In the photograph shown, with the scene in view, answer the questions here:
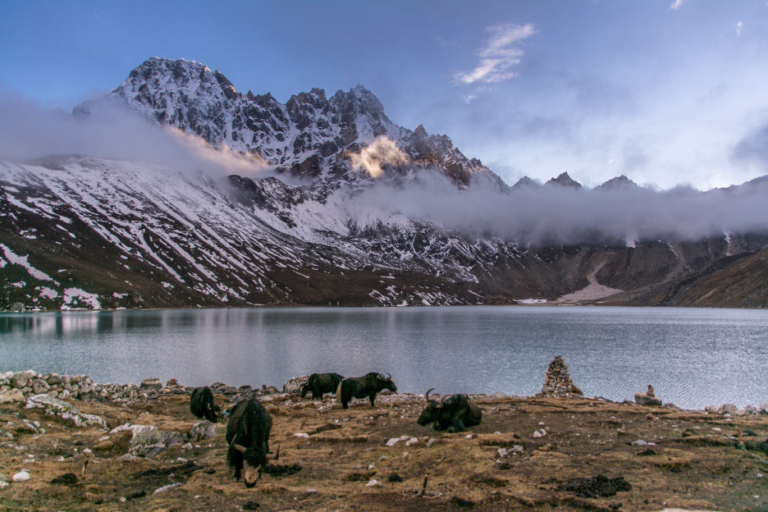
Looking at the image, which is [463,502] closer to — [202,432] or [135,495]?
[135,495]

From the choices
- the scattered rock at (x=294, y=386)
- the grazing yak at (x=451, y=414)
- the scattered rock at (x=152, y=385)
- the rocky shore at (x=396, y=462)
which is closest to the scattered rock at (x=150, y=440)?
the rocky shore at (x=396, y=462)

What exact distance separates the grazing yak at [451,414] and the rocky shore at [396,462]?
1.64 feet

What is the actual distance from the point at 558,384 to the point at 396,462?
24035 mm

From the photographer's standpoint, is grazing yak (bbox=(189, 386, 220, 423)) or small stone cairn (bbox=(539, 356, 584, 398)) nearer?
grazing yak (bbox=(189, 386, 220, 423))

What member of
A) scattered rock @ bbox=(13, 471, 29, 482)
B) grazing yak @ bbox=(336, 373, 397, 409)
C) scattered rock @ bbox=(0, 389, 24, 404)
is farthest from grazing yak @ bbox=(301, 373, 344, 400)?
scattered rock @ bbox=(13, 471, 29, 482)

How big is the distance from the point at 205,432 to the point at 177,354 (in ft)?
159

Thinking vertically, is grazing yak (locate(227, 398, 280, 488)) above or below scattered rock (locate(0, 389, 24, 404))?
above

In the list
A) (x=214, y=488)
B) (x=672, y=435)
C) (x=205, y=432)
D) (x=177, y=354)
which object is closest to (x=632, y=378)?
(x=672, y=435)

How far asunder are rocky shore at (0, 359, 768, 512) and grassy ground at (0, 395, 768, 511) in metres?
0.05

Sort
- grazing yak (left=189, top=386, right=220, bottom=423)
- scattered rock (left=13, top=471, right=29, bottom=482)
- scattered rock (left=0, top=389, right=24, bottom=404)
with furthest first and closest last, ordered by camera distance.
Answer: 1. grazing yak (left=189, top=386, right=220, bottom=423)
2. scattered rock (left=0, top=389, right=24, bottom=404)
3. scattered rock (left=13, top=471, right=29, bottom=482)

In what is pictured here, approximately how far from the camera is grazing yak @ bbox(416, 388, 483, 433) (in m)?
17.6

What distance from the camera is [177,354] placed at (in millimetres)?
60500

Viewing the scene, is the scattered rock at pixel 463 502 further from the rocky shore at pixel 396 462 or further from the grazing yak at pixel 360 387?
the grazing yak at pixel 360 387

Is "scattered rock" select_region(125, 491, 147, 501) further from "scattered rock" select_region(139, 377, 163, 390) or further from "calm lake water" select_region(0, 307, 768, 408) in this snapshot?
"calm lake water" select_region(0, 307, 768, 408)
